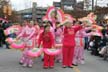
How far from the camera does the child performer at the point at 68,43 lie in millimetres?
15182

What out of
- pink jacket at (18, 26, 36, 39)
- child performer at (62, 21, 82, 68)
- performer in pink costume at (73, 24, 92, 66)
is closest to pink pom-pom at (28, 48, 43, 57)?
pink jacket at (18, 26, 36, 39)

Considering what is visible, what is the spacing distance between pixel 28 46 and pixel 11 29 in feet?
8.66

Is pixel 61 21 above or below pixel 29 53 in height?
above

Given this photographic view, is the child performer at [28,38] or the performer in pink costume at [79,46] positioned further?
the performer in pink costume at [79,46]

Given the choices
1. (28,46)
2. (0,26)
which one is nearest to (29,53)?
(28,46)

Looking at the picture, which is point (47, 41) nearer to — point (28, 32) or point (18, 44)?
point (28, 32)

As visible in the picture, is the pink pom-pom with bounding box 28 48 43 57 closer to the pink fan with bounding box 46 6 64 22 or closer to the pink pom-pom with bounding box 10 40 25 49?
the pink pom-pom with bounding box 10 40 25 49

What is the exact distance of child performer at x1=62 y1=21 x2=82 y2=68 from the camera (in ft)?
49.8

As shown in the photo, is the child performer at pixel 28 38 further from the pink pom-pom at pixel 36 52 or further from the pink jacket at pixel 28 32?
the pink pom-pom at pixel 36 52

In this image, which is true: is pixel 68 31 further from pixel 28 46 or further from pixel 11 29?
pixel 11 29

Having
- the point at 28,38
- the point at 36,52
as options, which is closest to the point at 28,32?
the point at 28,38

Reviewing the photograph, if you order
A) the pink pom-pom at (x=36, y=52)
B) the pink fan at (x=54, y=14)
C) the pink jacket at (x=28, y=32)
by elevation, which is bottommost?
the pink pom-pom at (x=36, y=52)

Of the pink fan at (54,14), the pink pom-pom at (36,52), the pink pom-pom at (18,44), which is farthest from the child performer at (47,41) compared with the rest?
the pink fan at (54,14)

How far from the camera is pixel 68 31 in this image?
15.2 m
